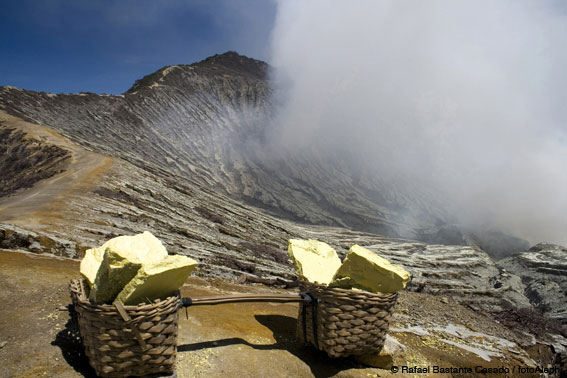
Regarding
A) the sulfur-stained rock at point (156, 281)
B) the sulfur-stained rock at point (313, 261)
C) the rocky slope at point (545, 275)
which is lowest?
the sulfur-stained rock at point (156, 281)

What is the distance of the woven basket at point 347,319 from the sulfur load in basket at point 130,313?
6.02 feet

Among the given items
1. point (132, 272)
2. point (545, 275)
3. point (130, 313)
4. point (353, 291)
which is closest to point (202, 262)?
point (353, 291)

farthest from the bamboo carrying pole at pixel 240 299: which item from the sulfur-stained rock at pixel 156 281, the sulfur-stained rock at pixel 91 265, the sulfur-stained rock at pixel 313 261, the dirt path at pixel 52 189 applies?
the dirt path at pixel 52 189

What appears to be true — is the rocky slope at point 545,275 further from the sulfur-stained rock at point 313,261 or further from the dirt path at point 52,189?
the dirt path at point 52,189

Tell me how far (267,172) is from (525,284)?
1496 inches

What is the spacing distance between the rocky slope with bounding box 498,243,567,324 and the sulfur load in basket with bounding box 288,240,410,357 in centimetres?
2184

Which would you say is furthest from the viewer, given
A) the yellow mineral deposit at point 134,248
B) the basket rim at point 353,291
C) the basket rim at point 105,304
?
the basket rim at point 353,291

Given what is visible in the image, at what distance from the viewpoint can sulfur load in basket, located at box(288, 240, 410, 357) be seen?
4.41 metres

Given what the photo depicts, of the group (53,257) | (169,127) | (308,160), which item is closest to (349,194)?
(308,160)

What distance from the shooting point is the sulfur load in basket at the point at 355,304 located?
4406 mm

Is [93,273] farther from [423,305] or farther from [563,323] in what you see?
[563,323]

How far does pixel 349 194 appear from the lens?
190 feet

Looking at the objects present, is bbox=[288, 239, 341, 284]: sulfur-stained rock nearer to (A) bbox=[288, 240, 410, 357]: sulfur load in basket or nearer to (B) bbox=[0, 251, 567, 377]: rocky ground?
(A) bbox=[288, 240, 410, 357]: sulfur load in basket

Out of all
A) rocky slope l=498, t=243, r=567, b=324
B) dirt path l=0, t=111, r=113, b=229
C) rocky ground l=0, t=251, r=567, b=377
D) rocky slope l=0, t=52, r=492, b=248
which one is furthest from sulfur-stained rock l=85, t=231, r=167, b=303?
rocky slope l=0, t=52, r=492, b=248
